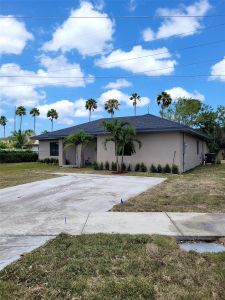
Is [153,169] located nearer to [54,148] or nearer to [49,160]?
[54,148]

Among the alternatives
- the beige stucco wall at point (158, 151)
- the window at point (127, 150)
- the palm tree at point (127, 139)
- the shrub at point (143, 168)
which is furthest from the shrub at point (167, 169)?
the window at point (127, 150)

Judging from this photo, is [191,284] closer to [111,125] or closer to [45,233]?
[45,233]

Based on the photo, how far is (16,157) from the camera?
1339 inches

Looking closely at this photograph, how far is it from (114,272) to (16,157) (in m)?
31.2

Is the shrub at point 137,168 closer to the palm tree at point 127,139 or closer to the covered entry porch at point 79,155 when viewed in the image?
the palm tree at point 127,139

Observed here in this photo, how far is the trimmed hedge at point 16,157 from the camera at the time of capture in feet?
109

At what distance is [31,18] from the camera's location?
14688mm

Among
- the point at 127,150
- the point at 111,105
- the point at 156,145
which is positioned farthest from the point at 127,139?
the point at 111,105

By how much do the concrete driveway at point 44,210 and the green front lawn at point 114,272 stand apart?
0.56 m

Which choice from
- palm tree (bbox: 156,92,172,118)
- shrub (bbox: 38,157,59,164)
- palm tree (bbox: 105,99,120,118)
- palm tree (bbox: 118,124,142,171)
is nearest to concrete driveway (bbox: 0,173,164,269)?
palm tree (bbox: 118,124,142,171)

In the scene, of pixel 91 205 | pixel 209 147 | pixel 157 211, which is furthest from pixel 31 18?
pixel 209 147

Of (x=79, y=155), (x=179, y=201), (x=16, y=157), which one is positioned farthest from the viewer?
(x=16, y=157)

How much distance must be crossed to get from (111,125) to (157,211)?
41.8ft

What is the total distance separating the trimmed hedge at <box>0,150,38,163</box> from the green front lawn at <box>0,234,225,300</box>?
29.3 m
